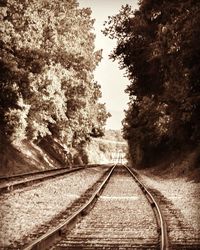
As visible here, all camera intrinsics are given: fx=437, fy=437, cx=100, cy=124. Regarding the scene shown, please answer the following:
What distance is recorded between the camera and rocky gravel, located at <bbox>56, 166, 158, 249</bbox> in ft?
26.3

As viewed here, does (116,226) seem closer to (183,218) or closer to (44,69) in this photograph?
(183,218)

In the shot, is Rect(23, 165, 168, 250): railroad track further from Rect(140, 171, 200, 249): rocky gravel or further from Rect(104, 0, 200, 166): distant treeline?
Rect(104, 0, 200, 166): distant treeline

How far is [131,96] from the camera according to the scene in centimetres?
4138

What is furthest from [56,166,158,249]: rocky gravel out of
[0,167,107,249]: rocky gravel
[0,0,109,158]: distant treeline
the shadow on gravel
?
[0,0,109,158]: distant treeline

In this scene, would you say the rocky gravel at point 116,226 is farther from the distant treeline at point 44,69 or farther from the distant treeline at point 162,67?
the distant treeline at point 44,69

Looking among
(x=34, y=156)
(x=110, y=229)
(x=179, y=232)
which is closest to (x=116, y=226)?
(x=110, y=229)

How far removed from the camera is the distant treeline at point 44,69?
83.0ft

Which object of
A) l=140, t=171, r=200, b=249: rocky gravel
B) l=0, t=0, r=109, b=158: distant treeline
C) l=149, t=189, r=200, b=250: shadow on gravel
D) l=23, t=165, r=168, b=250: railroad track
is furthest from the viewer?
l=0, t=0, r=109, b=158: distant treeline

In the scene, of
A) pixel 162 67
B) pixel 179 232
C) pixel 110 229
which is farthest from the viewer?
pixel 162 67

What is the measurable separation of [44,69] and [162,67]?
7679mm

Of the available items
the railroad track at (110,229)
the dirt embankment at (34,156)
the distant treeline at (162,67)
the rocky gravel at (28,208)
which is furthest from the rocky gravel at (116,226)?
the dirt embankment at (34,156)

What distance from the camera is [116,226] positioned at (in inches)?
378

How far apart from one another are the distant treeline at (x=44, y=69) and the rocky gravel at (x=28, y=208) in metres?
9.43

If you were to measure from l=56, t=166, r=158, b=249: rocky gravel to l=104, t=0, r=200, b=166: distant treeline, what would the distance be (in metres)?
8.77
